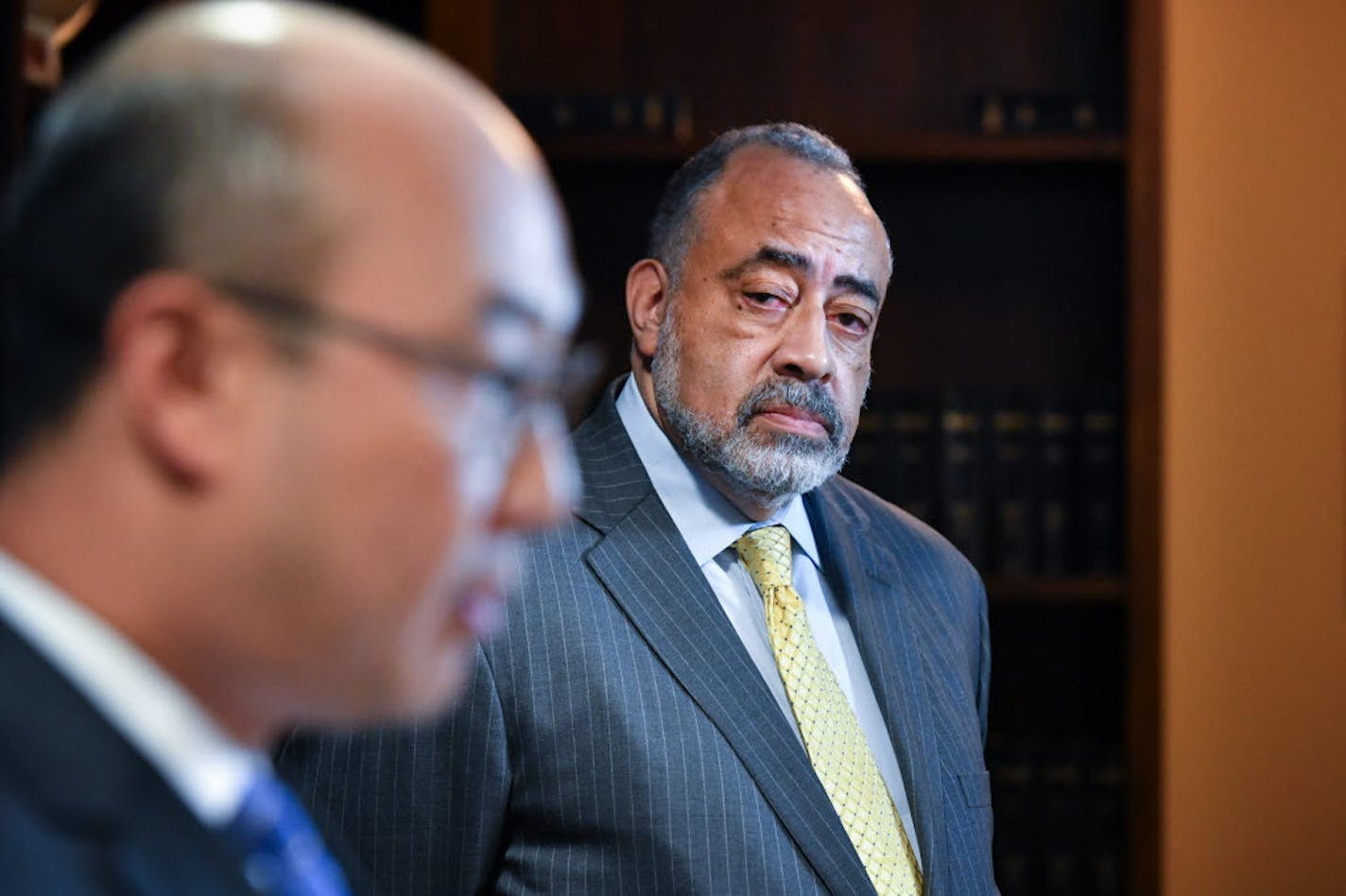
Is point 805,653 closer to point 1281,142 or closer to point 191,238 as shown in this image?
point 191,238

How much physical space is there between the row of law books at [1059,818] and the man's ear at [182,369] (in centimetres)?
238

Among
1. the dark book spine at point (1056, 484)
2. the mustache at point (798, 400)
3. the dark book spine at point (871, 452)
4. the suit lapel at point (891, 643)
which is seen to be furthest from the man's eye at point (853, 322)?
the dark book spine at point (1056, 484)

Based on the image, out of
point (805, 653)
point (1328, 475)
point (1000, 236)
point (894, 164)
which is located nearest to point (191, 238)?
point (805, 653)

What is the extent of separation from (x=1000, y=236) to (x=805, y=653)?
1.54m

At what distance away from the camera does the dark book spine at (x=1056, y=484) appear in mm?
2801

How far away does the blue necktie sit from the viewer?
0.66 metres

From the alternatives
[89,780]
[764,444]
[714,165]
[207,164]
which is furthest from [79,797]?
[714,165]

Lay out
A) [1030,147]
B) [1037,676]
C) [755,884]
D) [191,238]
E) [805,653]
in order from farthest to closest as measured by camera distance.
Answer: [1037,676]
[1030,147]
[805,653]
[755,884]
[191,238]

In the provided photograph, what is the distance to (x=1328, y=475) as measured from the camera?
3.10 meters

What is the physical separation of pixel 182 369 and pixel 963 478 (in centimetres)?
231

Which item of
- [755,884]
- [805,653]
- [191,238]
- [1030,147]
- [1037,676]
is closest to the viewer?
[191,238]

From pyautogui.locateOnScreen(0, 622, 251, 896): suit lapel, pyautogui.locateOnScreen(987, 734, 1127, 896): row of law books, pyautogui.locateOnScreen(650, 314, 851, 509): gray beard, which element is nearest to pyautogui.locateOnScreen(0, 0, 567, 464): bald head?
pyautogui.locateOnScreen(0, 622, 251, 896): suit lapel

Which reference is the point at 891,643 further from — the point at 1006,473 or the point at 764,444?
the point at 1006,473

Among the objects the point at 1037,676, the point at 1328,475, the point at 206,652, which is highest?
the point at 206,652
